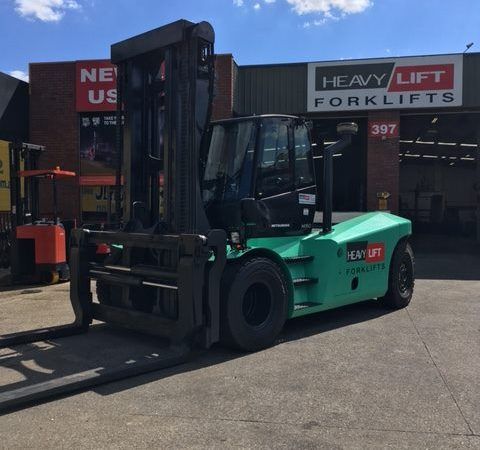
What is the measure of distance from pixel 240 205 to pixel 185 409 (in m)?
2.56

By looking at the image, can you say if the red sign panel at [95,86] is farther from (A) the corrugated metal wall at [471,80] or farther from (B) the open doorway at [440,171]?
(A) the corrugated metal wall at [471,80]

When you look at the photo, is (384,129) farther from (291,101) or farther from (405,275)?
(405,275)

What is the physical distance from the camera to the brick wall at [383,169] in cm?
1623

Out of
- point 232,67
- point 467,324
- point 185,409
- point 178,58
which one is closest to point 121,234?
point 178,58

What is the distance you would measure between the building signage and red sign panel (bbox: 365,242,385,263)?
874 cm

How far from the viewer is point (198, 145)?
230 inches

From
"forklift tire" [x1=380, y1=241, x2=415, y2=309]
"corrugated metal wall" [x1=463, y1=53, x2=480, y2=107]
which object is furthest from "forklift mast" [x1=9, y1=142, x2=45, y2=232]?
"corrugated metal wall" [x1=463, y1=53, x2=480, y2=107]

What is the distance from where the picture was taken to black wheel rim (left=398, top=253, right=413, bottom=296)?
28.8ft

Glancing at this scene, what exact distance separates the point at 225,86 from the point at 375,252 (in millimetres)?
9233

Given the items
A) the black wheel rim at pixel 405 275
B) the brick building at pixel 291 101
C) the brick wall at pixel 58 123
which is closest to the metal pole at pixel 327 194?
the black wheel rim at pixel 405 275

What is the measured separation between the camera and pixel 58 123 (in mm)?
16500

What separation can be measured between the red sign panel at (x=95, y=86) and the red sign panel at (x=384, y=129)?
7767 millimetres

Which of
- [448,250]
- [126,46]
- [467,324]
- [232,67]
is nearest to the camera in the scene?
[126,46]

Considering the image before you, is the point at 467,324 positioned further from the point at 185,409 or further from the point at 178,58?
the point at 178,58
